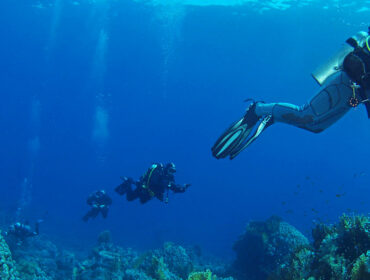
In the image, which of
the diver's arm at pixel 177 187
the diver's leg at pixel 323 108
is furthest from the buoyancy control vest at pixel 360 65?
the diver's arm at pixel 177 187

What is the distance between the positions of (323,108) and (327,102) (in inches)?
3.9

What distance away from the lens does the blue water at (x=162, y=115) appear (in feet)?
137

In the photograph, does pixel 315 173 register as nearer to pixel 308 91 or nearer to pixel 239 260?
pixel 308 91

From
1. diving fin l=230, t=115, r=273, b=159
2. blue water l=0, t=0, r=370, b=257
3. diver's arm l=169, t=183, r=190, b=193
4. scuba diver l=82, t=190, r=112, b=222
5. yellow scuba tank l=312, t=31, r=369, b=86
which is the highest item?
blue water l=0, t=0, r=370, b=257

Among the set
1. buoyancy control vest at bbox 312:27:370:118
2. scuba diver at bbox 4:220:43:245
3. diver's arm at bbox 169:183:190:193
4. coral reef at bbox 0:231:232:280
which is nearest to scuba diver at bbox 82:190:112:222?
coral reef at bbox 0:231:232:280

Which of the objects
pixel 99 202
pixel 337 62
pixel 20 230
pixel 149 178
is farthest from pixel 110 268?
pixel 337 62

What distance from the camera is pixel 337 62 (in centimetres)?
379

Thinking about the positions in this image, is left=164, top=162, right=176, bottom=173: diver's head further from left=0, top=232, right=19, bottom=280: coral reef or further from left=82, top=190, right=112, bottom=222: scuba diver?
left=82, top=190, right=112, bottom=222: scuba diver

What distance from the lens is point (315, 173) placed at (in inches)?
4055

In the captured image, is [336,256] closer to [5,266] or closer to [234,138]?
[234,138]

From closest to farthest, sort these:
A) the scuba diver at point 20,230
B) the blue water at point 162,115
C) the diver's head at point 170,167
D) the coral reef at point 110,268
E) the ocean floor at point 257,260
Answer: the ocean floor at point 257,260 < the coral reef at point 110,268 < the diver's head at point 170,167 < the scuba diver at point 20,230 < the blue water at point 162,115

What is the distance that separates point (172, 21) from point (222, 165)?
55.6 m

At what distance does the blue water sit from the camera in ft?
137

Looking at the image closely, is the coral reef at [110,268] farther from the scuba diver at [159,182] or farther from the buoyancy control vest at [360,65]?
the buoyancy control vest at [360,65]
